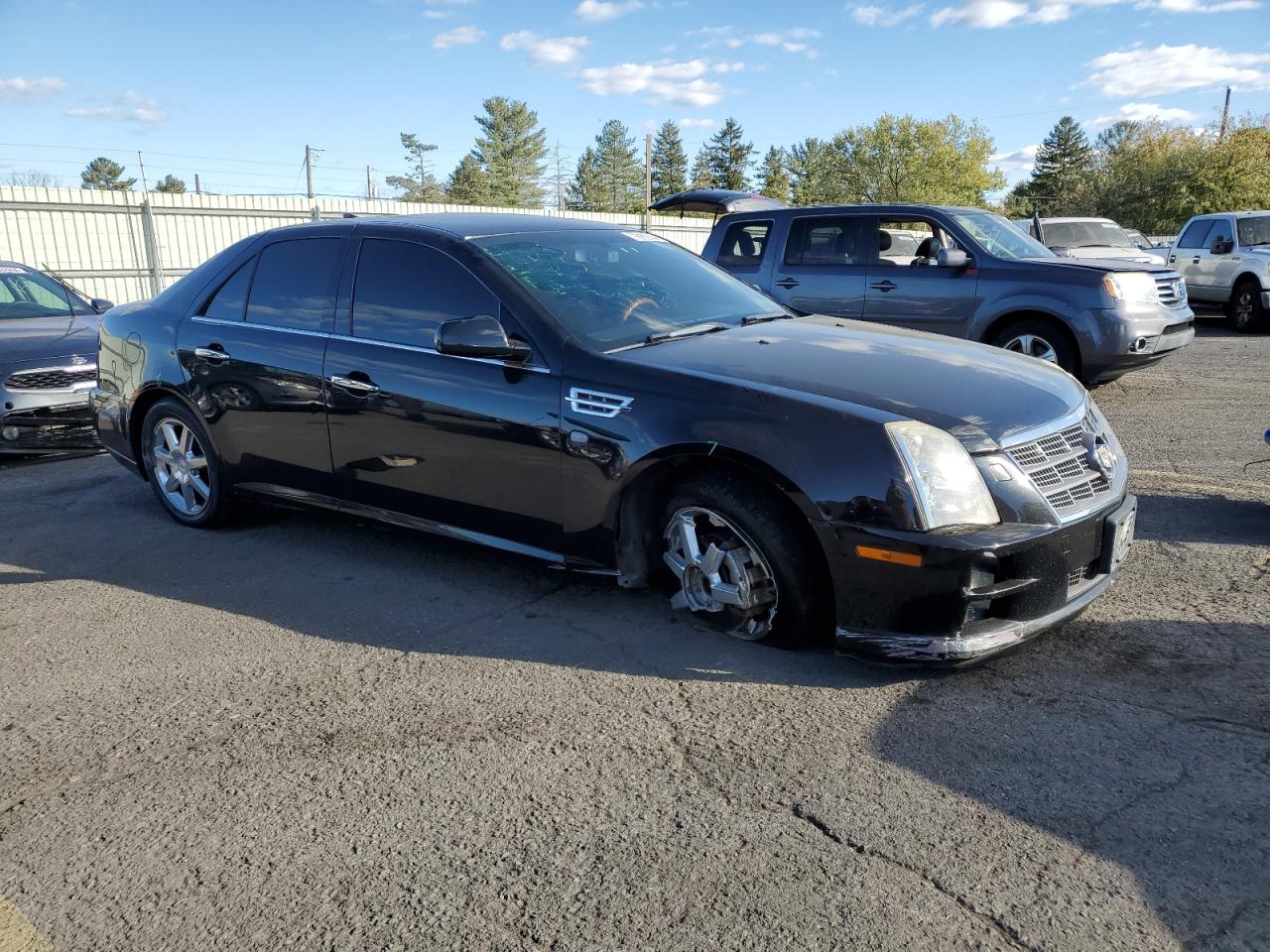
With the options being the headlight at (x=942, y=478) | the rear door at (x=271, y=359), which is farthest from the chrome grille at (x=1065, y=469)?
the rear door at (x=271, y=359)

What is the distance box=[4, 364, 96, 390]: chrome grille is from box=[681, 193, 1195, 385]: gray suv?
554 centimetres

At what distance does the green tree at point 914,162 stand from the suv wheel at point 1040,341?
211 ft

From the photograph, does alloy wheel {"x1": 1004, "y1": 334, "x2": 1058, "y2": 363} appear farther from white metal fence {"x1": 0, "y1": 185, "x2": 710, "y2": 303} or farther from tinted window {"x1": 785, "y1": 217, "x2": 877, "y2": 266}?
→ white metal fence {"x1": 0, "y1": 185, "x2": 710, "y2": 303}

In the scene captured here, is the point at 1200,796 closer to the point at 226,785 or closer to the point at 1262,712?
the point at 1262,712

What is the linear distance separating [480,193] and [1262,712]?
75.6m

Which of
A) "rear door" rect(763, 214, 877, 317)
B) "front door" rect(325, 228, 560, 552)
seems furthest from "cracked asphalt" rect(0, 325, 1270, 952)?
"rear door" rect(763, 214, 877, 317)

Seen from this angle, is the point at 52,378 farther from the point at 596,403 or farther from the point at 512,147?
the point at 512,147

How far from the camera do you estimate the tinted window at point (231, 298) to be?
5.11 m

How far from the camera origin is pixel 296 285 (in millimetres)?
4879

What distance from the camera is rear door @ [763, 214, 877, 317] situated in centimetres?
927

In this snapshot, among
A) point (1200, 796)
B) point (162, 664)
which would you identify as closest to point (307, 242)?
point (162, 664)

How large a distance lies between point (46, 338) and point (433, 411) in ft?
16.6

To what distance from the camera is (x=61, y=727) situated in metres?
3.27

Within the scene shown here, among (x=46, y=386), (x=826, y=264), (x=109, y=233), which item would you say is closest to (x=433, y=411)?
(x=46, y=386)
